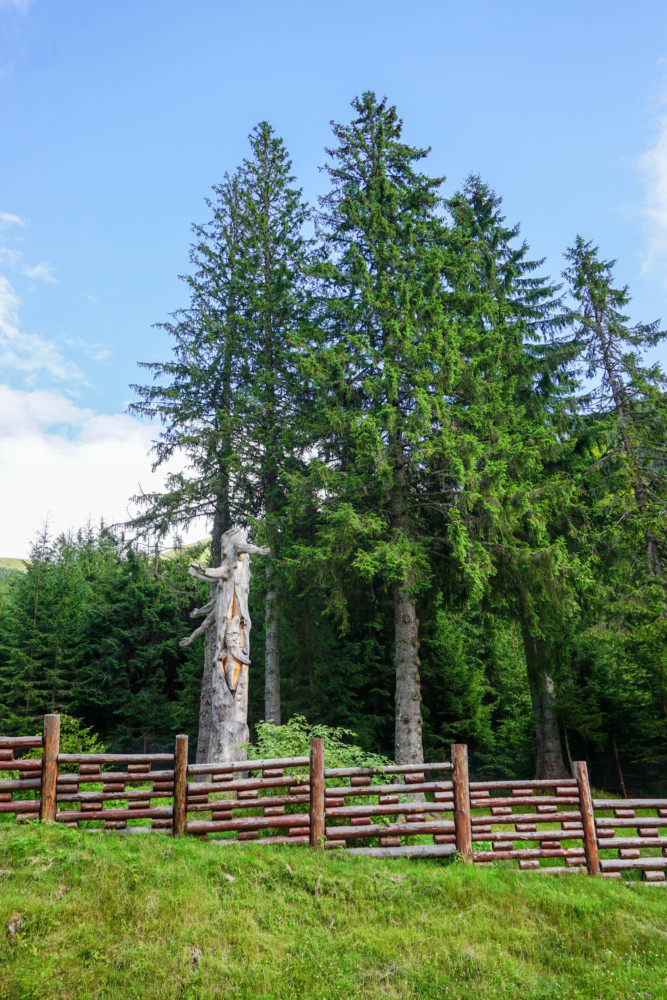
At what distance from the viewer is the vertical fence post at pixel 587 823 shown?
8.09 metres

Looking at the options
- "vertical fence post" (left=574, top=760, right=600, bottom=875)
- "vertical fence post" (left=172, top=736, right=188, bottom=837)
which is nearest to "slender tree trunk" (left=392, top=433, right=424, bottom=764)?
"vertical fence post" (left=574, top=760, right=600, bottom=875)

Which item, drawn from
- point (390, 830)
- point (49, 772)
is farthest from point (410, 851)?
point (49, 772)

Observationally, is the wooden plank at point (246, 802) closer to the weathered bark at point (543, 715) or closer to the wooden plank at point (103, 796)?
the wooden plank at point (103, 796)

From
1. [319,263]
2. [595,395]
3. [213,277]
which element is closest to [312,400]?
[319,263]

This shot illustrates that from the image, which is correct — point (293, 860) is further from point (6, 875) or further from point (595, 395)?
point (595, 395)

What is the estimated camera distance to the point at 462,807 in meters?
7.96

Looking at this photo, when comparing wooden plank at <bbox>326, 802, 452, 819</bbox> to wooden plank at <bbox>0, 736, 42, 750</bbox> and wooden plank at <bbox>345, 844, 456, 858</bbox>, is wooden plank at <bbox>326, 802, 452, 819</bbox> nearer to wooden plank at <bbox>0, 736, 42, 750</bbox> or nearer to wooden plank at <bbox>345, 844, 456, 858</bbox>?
wooden plank at <bbox>345, 844, 456, 858</bbox>

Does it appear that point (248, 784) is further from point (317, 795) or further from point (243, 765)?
point (317, 795)

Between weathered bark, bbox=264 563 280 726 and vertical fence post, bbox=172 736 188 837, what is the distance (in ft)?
24.4

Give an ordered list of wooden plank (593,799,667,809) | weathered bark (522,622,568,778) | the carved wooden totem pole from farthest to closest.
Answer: weathered bark (522,622,568,778) < the carved wooden totem pole < wooden plank (593,799,667,809)

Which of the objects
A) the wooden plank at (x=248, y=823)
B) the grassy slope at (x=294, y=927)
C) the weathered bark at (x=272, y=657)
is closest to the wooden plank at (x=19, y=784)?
the grassy slope at (x=294, y=927)

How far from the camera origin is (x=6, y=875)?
5934mm

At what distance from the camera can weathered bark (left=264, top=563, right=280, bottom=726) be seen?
50.1 ft

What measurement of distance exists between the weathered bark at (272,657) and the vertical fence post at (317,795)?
7346mm
